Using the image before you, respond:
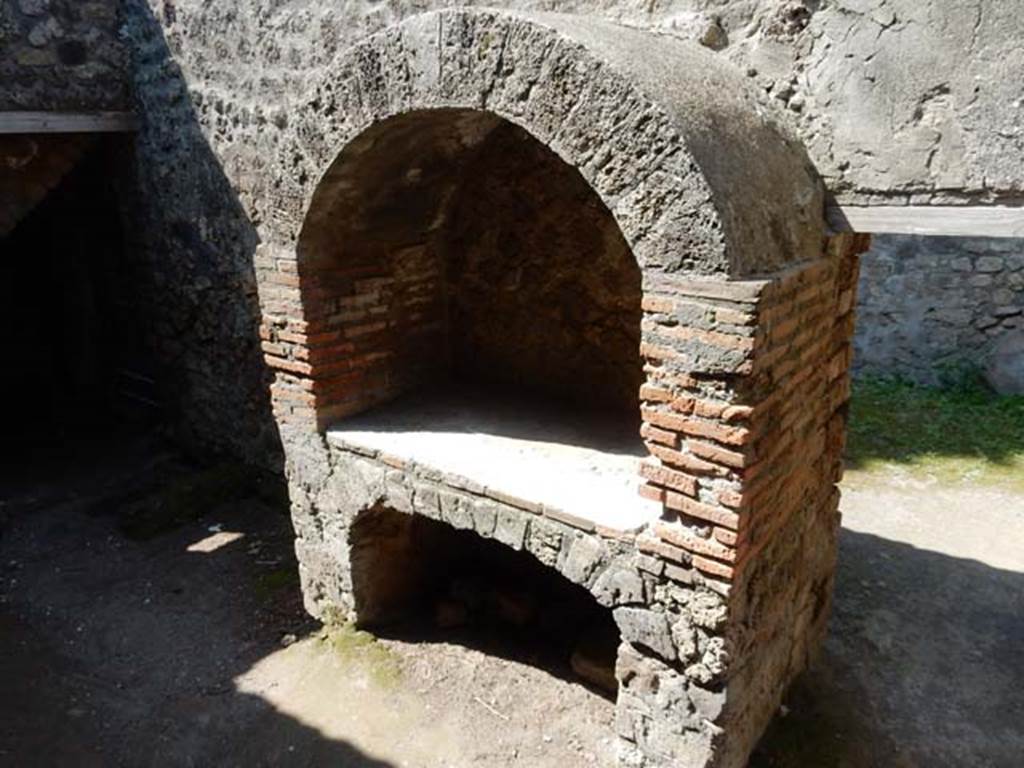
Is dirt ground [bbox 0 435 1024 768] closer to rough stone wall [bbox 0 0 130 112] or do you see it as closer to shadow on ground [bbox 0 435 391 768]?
shadow on ground [bbox 0 435 391 768]

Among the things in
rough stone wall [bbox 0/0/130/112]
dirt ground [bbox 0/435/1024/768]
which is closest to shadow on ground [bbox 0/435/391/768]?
dirt ground [bbox 0/435/1024/768]

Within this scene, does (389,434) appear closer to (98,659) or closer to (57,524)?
(98,659)

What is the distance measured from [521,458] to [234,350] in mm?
3320

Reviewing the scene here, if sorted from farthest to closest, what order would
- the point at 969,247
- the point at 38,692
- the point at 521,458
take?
the point at 969,247, the point at 38,692, the point at 521,458

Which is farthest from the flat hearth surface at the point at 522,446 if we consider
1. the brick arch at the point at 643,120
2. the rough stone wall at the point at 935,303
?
the rough stone wall at the point at 935,303

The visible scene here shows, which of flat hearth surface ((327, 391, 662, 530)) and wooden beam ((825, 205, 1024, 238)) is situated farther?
flat hearth surface ((327, 391, 662, 530))

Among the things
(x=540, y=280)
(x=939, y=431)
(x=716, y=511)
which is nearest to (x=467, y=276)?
(x=540, y=280)

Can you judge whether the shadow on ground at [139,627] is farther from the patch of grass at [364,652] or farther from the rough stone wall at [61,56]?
the rough stone wall at [61,56]

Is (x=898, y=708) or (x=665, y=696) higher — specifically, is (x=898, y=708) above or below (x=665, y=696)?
below

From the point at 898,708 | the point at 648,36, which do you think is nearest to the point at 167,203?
the point at 648,36

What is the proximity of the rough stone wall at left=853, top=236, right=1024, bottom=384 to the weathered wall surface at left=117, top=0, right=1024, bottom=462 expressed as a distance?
6.13 metres

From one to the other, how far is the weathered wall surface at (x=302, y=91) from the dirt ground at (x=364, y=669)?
1.41 metres

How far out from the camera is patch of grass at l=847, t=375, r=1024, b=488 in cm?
654

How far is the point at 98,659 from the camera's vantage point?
14.8 ft
